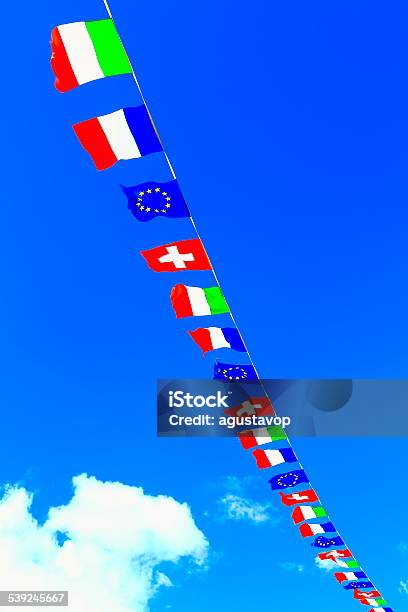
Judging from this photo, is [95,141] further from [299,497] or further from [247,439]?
[299,497]

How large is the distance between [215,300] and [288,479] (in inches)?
216

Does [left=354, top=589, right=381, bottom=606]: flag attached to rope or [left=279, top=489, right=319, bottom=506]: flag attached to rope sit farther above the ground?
[left=354, top=589, right=381, bottom=606]: flag attached to rope

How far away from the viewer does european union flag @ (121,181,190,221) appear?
20.9ft

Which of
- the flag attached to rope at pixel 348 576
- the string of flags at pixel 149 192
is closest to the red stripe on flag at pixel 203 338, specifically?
the string of flags at pixel 149 192

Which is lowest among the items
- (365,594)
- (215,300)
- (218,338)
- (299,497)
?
(215,300)

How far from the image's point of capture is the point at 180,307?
320 inches

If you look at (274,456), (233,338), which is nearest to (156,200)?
(233,338)

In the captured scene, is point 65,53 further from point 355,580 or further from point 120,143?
point 355,580

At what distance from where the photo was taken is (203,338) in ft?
29.7

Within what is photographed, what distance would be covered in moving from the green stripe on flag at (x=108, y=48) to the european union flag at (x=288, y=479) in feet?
28.1

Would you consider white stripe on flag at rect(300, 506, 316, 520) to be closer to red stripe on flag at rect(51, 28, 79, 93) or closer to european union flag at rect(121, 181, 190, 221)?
european union flag at rect(121, 181, 190, 221)

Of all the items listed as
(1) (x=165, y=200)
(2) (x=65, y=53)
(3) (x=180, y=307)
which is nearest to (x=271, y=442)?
(3) (x=180, y=307)

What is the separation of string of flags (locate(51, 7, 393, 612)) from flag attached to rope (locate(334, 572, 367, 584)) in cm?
447

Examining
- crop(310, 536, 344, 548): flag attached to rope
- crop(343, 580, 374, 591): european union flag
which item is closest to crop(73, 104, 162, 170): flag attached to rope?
crop(310, 536, 344, 548): flag attached to rope
